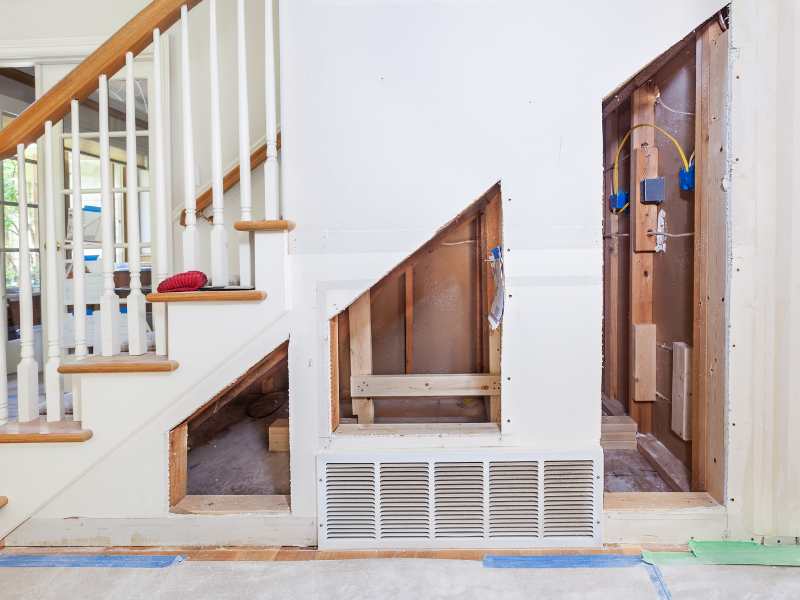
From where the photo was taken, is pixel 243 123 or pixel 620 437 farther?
pixel 620 437

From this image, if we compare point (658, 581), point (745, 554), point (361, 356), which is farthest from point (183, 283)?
point (745, 554)

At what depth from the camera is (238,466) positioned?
2.39 metres

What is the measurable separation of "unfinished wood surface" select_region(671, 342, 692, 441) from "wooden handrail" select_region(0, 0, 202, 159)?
2249 millimetres

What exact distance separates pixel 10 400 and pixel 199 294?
2.70 metres

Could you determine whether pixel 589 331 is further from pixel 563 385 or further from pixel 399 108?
pixel 399 108

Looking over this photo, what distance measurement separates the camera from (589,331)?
65.2 inches

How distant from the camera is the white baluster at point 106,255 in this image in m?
1.71

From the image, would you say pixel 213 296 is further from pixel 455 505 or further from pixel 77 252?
pixel 455 505

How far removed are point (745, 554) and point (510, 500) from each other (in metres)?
0.70

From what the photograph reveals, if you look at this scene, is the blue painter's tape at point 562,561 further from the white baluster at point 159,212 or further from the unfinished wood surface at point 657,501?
the white baluster at point 159,212

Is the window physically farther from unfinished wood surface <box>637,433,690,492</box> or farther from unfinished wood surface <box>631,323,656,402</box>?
unfinished wood surface <box>637,433,690,492</box>

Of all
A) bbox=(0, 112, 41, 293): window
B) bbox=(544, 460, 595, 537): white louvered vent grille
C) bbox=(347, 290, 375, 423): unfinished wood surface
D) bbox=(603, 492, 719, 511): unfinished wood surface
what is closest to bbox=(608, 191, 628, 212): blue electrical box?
bbox=(347, 290, 375, 423): unfinished wood surface

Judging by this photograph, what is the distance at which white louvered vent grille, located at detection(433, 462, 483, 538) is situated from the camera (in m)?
1.67

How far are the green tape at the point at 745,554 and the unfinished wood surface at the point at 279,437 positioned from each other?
1662 millimetres
